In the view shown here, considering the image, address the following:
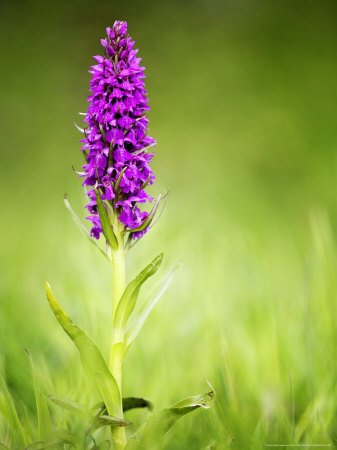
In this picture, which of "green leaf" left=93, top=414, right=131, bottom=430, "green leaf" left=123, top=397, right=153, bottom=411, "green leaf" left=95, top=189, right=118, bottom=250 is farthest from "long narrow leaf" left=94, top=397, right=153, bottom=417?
"green leaf" left=95, top=189, right=118, bottom=250

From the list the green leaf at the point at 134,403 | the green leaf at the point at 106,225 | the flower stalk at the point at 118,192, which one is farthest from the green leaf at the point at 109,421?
the green leaf at the point at 106,225

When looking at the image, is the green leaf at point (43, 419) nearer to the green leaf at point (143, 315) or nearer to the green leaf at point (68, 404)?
the green leaf at point (68, 404)

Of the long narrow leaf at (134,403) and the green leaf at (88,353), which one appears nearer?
the green leaf at (88,353)

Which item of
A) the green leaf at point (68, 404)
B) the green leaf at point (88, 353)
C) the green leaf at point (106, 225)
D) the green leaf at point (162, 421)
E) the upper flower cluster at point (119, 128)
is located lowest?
the green leaf at point (162, 421)

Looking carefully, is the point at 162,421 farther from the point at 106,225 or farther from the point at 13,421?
the point at 106,225

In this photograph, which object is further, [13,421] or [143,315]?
[143,315]

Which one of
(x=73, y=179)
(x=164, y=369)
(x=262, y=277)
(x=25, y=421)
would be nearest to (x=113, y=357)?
(x=25, y=421)

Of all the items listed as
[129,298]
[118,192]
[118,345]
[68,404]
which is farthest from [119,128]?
[68,404]
